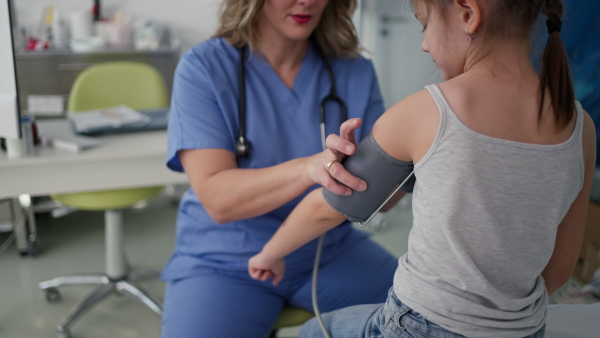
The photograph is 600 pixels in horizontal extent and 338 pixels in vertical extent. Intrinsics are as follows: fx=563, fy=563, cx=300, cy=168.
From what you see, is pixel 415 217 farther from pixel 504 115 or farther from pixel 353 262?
pixel 353 262

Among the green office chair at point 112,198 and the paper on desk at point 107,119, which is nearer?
the paper on desk at point 107,119

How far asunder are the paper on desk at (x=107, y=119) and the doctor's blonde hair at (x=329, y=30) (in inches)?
26.6

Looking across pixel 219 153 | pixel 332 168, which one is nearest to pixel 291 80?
pixel 219 153

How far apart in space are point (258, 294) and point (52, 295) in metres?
1.40

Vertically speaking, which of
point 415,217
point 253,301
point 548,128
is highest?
point 548,128

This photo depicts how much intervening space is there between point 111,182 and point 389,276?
0.91 metres

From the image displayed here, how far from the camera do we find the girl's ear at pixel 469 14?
67 centimetres

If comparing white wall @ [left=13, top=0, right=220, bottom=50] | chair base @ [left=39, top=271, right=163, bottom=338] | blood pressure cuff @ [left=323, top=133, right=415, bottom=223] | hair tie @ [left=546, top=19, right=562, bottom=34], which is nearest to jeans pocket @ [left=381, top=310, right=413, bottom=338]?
blood pressure cuff @ [left=323, top=133, right=415, bottom=223]

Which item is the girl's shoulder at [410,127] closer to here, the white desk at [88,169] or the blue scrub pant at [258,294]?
the blue scrub pant at [258,294]

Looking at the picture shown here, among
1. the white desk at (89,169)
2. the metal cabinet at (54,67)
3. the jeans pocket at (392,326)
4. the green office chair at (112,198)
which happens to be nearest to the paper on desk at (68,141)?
the white desk at (89,169)

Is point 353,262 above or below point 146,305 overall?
above

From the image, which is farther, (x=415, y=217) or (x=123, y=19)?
(x=123, y=19)

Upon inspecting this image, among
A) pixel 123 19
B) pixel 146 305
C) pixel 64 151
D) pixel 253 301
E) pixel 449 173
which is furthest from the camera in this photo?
pixel 123 19

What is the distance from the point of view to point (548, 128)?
2.27ft
